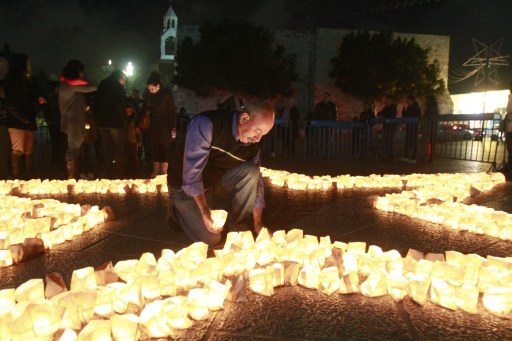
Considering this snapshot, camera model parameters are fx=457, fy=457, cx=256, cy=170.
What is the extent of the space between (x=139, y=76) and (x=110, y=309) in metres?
56.9

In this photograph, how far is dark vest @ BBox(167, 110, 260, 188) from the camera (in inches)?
120

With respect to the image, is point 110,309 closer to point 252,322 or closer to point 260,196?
point 252,322

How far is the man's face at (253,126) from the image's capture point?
280cm

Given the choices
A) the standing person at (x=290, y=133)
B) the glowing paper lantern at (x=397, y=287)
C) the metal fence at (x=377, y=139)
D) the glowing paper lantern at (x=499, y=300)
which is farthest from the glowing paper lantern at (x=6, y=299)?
the standing person at (x=290, y=133)

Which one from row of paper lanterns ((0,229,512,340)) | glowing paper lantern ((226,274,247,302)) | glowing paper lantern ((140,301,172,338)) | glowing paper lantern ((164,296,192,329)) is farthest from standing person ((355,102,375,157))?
glowing paper lantern ((140,301,172,338))

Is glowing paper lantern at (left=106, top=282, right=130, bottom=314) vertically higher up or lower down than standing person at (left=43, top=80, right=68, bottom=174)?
lower down

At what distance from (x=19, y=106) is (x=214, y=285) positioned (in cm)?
492

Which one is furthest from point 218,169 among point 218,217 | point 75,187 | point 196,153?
point 75,187

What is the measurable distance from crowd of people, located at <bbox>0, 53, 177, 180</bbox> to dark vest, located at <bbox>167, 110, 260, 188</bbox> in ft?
11.2

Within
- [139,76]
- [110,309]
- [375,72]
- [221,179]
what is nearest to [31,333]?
[110,309]

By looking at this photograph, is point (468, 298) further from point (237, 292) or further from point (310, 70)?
point (310, 70)

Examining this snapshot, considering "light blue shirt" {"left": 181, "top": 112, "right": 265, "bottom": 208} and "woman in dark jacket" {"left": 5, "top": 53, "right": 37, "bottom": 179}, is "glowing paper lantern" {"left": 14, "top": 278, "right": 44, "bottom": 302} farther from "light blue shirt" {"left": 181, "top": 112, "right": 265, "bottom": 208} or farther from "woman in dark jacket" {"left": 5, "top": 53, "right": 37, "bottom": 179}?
"woman in dark jacket" {"left": 5, "top": 53, "right": 37, "bottom": 179}

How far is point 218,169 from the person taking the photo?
3.40 m

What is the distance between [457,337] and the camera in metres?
1.89
